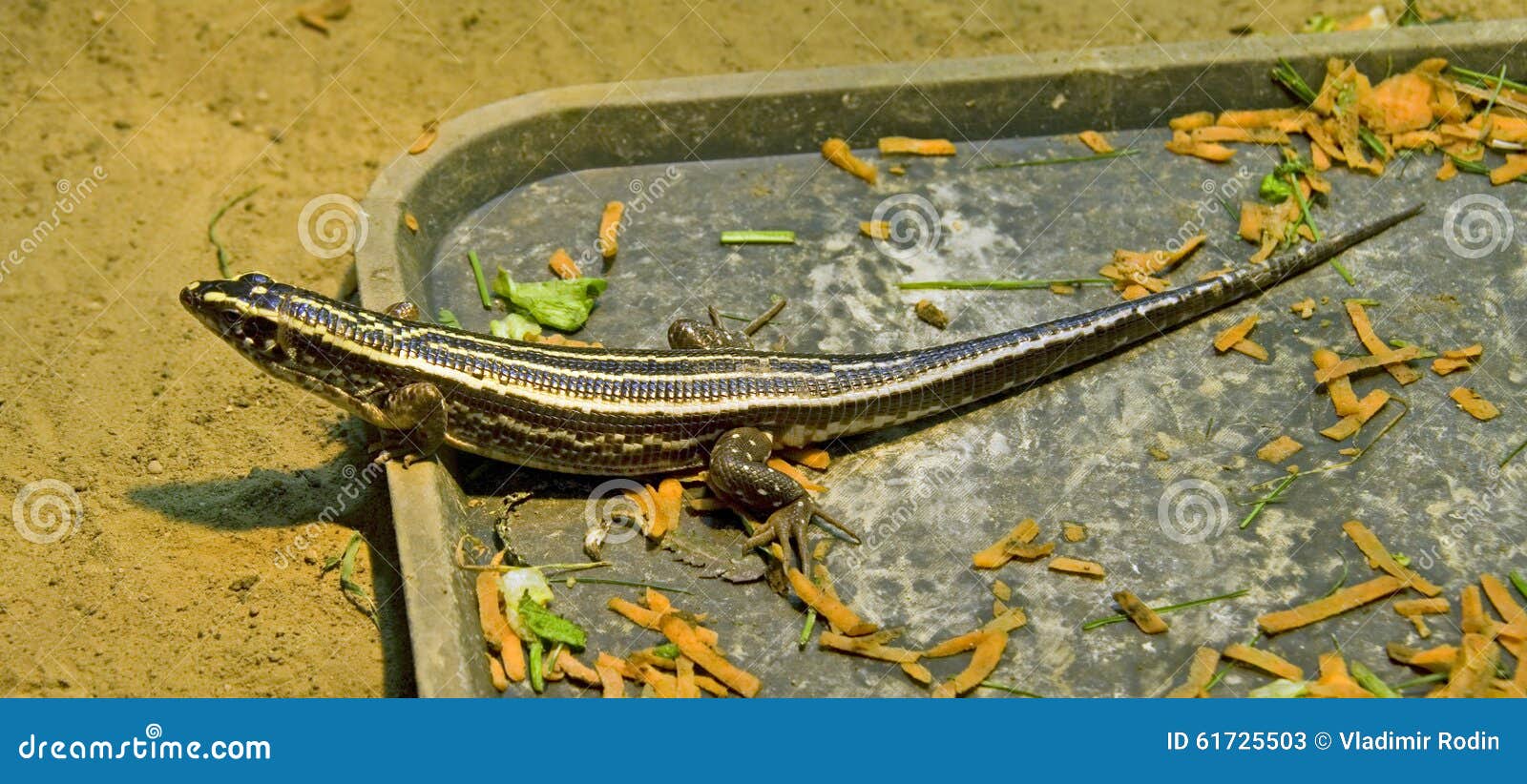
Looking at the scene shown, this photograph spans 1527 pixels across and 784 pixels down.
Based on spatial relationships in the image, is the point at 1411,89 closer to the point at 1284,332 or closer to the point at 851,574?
the point at 1284,332

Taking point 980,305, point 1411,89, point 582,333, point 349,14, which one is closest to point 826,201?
point 980,305

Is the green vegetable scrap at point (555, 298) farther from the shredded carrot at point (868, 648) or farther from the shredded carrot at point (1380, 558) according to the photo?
the shredded carrot at point (1380, 558)

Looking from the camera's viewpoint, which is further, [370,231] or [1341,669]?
[370,231]

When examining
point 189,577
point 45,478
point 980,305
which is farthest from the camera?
point 980,305

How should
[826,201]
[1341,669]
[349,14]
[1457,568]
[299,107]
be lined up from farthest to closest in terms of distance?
[349,14], [299,107], [826,201], [1457,568], [1341,669]

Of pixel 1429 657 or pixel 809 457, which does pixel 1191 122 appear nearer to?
pixel 809 457

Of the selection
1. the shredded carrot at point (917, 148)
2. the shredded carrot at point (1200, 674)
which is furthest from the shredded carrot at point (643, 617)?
the shredded carrot at point (917, 148)

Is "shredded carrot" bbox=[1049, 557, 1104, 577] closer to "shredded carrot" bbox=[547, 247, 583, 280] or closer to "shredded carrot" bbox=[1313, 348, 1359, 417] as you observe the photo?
"shredded carrot" bbox=[1313, 348, 1359, 417]
